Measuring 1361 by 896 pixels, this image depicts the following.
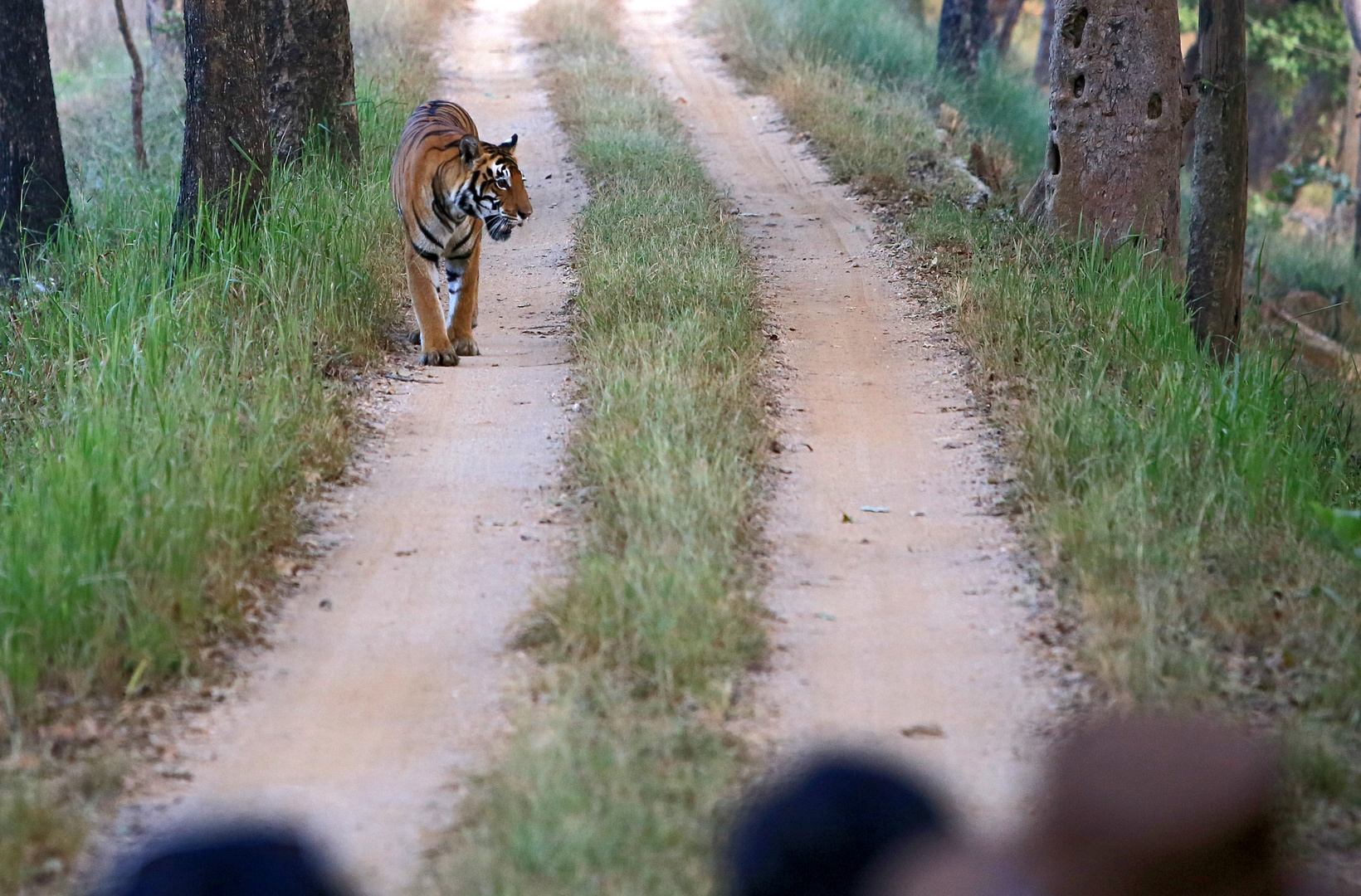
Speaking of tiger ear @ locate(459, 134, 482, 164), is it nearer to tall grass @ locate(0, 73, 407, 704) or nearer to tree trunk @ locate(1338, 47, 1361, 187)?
tall grass @ locate(0, 73, 407, 704)

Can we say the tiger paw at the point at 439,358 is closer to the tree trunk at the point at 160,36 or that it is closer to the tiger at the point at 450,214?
the tiger at the point at 450,214

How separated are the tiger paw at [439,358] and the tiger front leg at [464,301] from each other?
0.17 metres

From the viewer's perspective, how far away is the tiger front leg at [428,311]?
6762 mm

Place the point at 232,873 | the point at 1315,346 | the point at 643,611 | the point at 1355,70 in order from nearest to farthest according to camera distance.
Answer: the point at 232,873
the point at 643,611
the point at 1315,346
the point at 1355,70

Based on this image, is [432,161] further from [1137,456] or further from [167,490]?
[1137,456]

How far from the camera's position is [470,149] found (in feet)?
21.3

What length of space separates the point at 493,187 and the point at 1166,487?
11.2ft

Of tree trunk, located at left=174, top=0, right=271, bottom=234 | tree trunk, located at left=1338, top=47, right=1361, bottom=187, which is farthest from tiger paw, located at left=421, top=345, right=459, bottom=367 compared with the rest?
tree trunk, located at left=1338, top=47, right=1361, bottom=187

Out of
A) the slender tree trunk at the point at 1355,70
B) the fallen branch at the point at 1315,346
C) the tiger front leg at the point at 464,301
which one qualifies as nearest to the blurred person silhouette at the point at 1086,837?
the tiger front leg at the point at 464,301

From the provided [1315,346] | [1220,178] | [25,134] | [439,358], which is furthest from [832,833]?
[1315,346]

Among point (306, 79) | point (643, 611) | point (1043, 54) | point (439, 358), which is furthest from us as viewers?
point (1043, 54)

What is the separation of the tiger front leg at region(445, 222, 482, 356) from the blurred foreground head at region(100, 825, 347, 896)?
4695mm

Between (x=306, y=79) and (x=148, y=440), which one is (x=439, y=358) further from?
(x=306, y=79)

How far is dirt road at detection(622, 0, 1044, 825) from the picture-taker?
3707 millimetres
